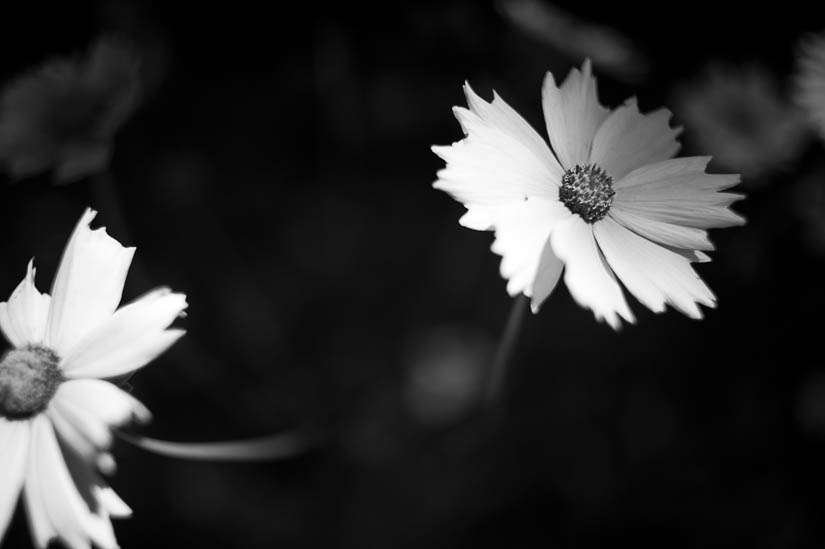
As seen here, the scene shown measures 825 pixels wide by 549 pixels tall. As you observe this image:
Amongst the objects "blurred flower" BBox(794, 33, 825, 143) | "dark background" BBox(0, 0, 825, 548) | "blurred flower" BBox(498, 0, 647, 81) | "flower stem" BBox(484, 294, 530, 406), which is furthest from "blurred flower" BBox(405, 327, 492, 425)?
"blurred flower" BBox(794, 33, 825, 143)

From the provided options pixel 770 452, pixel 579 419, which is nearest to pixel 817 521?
pixel 770 452

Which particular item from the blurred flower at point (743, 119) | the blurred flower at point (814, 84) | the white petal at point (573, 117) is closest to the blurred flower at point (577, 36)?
the blurred flower at point (743, 119)

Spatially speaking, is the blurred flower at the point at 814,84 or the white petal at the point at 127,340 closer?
the white petal at the point at 127,340

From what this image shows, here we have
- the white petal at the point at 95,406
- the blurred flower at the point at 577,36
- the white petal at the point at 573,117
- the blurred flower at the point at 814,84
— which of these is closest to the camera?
the white petal at the point at 95,406

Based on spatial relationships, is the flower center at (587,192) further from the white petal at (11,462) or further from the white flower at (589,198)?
the white petal at (11,462)

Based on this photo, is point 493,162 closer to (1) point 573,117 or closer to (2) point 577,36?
(1) point 573,117

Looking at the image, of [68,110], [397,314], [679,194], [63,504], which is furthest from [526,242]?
[397,314]
